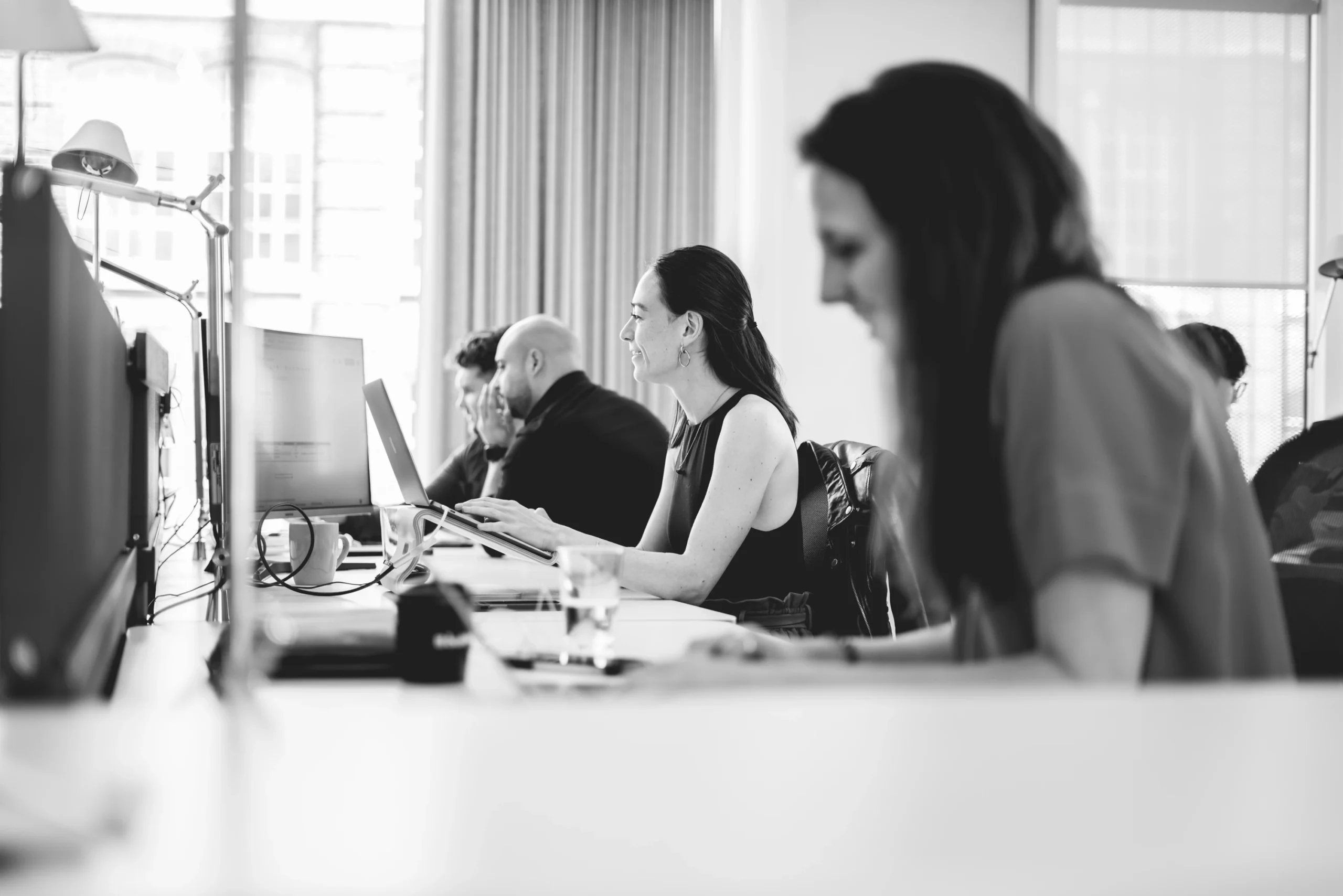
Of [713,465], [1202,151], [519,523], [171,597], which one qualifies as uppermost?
[1202,151]

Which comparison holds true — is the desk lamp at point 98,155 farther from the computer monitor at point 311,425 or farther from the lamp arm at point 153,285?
the computer monitor at point 311,425

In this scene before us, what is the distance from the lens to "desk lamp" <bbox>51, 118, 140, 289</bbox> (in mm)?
2715

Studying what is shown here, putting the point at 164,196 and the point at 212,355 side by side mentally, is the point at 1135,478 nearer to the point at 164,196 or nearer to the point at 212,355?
the point at 212,355

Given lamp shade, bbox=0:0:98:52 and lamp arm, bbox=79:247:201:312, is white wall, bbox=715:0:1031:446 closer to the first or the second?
lamp arm, bbox=79:247:201:312

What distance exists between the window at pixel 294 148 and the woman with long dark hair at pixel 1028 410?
3.52 meters

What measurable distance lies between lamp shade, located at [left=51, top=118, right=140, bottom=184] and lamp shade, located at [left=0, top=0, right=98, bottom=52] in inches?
42.2

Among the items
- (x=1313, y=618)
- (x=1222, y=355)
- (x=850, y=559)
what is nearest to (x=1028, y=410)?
(x=1313, y=618)

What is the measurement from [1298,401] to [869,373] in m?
2.01

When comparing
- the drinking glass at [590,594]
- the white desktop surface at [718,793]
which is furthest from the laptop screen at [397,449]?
the white desktop surface at [718,793]

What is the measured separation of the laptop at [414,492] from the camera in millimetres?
1946

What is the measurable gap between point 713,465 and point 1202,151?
3.78 metres

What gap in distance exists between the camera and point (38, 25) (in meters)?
1.67

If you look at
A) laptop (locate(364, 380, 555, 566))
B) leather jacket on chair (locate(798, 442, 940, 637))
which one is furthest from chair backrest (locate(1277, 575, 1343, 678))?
laptop (locate(364, 380, 555, 566))

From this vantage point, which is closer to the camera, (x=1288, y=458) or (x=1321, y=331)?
(x=1288, y=458)
